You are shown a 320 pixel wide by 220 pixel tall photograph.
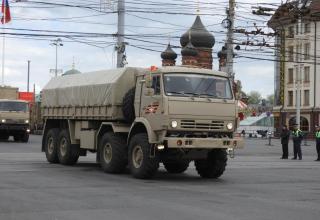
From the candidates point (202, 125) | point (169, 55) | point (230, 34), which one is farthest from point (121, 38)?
point (169, 55)

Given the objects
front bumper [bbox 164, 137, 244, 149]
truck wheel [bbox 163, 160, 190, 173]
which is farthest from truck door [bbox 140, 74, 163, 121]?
truck wheel [bbox 163, 160, 190, 173]

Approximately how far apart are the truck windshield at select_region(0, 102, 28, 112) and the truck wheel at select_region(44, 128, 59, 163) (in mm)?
16323

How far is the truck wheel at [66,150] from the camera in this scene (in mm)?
20469

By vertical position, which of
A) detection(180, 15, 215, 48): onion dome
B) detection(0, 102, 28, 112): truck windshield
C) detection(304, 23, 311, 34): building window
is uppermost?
detection(304, 23, 311, 34): building window

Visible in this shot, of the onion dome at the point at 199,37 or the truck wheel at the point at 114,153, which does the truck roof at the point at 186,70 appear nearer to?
the truck wheel at the point at 114,153

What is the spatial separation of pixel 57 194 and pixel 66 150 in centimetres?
818

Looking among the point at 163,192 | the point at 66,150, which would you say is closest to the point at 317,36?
the point at 66,150

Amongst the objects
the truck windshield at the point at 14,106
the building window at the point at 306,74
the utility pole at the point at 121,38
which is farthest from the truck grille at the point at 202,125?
the building window at the point at 306,74

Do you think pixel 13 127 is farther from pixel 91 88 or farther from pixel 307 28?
pixel 307 28

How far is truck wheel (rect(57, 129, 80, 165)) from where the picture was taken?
2047 cm

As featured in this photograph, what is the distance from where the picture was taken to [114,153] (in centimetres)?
1752

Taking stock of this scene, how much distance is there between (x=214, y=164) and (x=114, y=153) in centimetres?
285

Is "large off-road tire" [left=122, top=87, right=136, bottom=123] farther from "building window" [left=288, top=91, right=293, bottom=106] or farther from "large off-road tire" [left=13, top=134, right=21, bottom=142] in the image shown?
"building window" [left=288, top=91, right=293, bottom=106]

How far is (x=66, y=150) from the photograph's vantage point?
2064 cm
